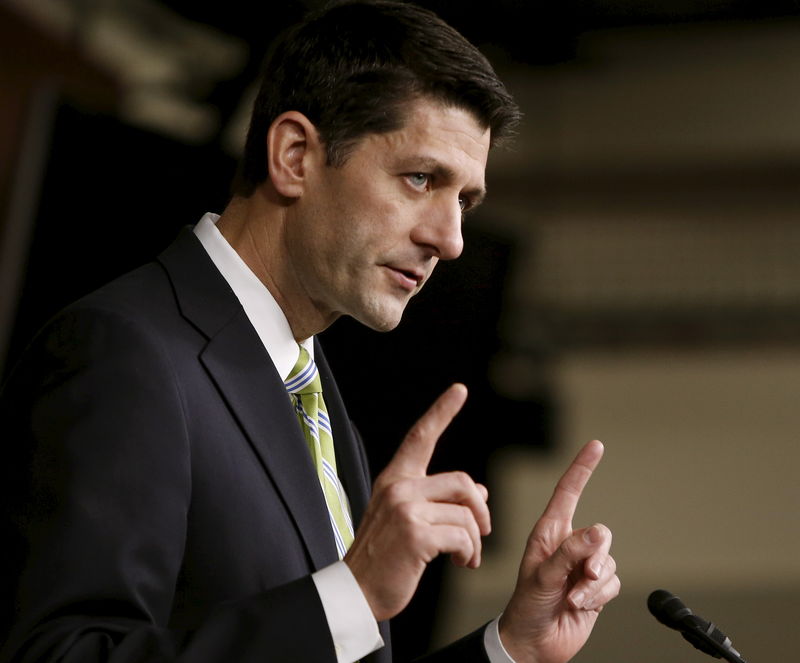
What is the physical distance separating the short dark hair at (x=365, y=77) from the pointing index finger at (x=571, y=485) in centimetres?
43

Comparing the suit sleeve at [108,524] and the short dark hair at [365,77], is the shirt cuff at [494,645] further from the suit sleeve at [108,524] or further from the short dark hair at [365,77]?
the short dark hair at [365,77]

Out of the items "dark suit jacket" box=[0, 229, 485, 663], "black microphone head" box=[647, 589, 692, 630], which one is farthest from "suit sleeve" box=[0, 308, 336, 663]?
"black microphone head" box=[647, 589, 692, 630]

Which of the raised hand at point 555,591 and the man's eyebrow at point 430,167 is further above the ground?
the man's eyebrow at point 430,167

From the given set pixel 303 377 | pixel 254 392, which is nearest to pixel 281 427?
pixel 254 392

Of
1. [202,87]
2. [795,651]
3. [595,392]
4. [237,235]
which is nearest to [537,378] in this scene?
[202,87]

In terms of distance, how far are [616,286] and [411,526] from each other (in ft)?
16.2

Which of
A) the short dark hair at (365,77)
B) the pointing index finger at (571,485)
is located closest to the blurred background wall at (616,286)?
the short dark hair at (365,77)

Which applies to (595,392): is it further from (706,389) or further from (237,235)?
(237,235)

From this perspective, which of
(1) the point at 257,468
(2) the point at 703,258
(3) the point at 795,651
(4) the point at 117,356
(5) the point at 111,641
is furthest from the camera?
(3) the point at 795,651

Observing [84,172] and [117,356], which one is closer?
[117,356]

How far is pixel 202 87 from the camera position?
312cm

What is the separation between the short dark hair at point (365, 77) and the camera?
130 centimetres

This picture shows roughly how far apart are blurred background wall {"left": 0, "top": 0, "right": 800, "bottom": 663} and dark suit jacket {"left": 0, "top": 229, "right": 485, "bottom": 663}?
1.80 meters

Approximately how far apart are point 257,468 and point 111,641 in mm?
279
